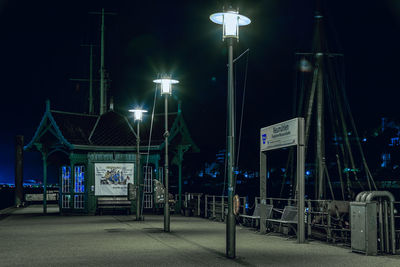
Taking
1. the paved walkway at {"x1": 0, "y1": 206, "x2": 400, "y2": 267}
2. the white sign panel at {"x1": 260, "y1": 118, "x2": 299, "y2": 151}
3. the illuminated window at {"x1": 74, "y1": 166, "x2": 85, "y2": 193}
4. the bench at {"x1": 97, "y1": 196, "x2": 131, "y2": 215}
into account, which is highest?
the white sign panel at {"x1": 260, "y1": 118, "x2": 299, "y2": 151}

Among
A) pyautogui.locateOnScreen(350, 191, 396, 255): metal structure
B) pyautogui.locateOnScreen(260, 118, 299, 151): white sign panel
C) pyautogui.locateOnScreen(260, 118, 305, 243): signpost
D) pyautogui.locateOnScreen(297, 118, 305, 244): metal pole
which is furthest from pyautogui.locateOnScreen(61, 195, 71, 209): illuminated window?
pyautogui.locateOnScreen(350, 191, 396, 255): metal structure

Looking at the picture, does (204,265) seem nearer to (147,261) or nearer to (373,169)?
(147,261)

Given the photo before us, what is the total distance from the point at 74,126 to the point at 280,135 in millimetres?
16858

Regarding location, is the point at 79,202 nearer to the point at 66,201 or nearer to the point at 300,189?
the point at 66,201

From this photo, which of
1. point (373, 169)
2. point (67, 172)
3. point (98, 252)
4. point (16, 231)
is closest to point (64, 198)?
point (67, 172)

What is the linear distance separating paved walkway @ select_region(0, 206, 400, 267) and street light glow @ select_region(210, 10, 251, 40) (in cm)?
468

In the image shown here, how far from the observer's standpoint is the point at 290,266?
34.2 ft

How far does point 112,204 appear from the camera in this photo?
2931cm

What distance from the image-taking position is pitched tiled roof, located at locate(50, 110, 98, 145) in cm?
2956

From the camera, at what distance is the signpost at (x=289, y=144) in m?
15.0

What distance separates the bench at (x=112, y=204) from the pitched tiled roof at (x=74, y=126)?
311 centimetres

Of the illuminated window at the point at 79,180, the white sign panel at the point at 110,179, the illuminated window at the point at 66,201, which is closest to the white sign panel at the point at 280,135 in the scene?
the white sign panel at the point at 110,179

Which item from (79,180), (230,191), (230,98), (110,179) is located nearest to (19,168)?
(79,180)

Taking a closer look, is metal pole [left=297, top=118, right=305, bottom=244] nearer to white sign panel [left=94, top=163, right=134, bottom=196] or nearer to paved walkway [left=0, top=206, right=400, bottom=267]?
paved walkway [left=0, top=206, right=400, bottom=267]
